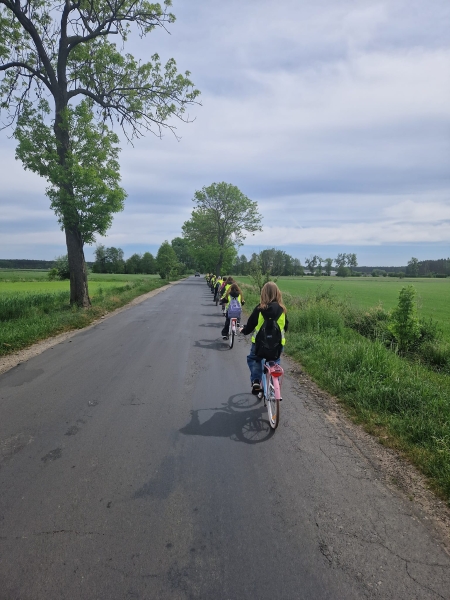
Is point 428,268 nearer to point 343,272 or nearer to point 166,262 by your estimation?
point 343,272

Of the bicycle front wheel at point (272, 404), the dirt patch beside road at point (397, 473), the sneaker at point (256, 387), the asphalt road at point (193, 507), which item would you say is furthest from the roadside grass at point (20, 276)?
the dirt patch beside road at point (397, 473)

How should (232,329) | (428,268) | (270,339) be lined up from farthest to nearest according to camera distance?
(428,268) → (232,329) → (270,339)

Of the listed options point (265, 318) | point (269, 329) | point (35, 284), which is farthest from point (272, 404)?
point (35, 284)

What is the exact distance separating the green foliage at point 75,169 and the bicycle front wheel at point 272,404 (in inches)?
462

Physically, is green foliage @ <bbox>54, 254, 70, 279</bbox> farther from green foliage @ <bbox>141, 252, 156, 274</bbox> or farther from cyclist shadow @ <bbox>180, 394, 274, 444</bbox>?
→ green foliage @ <bbox>141, 252, 156, 274</bbox>

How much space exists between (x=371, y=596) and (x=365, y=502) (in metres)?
0.96

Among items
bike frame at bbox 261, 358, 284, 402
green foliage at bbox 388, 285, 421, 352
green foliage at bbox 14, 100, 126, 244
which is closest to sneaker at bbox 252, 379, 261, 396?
bike frame at bbox 261, 358, 284, 402

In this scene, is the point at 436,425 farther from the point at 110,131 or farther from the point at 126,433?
the point at 110,131

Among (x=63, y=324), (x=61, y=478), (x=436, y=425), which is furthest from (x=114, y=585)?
(x=63, y=324)

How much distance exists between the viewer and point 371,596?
2.02 metres

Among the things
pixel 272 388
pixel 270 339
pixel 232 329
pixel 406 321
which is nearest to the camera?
pixel 272 388

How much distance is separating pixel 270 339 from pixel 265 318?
0.29m

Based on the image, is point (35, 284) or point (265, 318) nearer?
point (265, 318)

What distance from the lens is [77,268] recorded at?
14695mm
